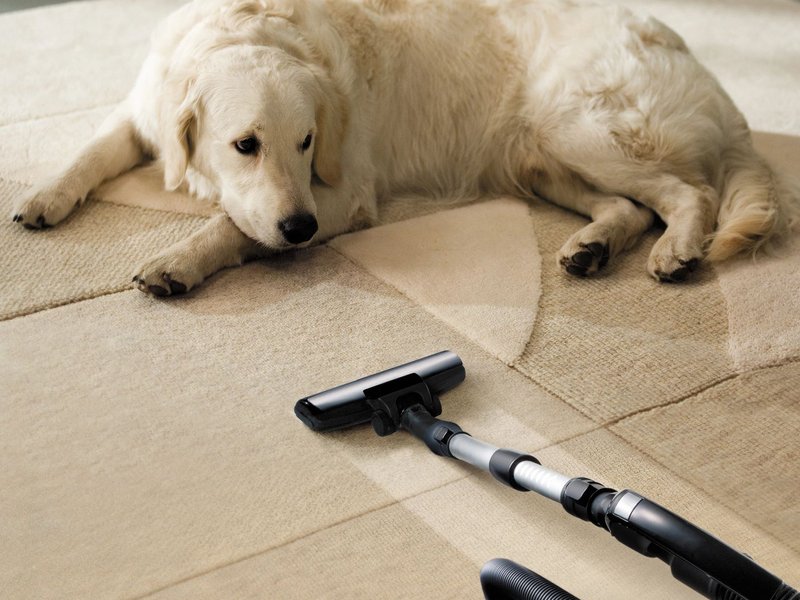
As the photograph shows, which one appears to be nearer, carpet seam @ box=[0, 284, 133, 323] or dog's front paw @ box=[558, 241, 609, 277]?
carpet seam @ box=[0, 284, 133, 323]

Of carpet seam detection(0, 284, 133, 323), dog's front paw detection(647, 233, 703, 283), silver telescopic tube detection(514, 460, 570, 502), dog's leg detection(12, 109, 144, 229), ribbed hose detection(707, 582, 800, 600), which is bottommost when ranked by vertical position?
carpet seam detection(0, 284, 133, 323)

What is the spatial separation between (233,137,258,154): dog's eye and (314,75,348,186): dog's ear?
226 mm

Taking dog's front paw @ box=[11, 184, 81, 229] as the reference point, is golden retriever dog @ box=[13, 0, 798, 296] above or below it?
above

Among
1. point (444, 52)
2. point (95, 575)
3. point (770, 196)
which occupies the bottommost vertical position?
point (95, 575)

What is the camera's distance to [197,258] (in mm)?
2482

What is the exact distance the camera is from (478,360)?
2246 mm

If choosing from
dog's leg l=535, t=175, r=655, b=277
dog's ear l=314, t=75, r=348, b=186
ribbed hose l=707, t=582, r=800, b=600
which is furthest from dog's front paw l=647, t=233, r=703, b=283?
ribbed hose l=707, t=582, r=800, b=600

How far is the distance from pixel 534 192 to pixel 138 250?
129 centimetres

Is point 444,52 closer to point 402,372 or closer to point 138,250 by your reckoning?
point 138,250

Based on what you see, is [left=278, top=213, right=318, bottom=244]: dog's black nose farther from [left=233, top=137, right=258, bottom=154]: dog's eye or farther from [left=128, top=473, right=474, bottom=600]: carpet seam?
[left=128, top=473, right=474, bottom=600]: carpet seam

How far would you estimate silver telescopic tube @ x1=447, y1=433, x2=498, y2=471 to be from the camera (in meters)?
1.77

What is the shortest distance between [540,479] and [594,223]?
4.24ft

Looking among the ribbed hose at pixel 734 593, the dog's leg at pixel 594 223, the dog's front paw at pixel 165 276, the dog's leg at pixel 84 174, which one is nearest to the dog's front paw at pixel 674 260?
the dog's leg at pixel 594 223

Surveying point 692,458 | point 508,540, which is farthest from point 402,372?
point 692,458
